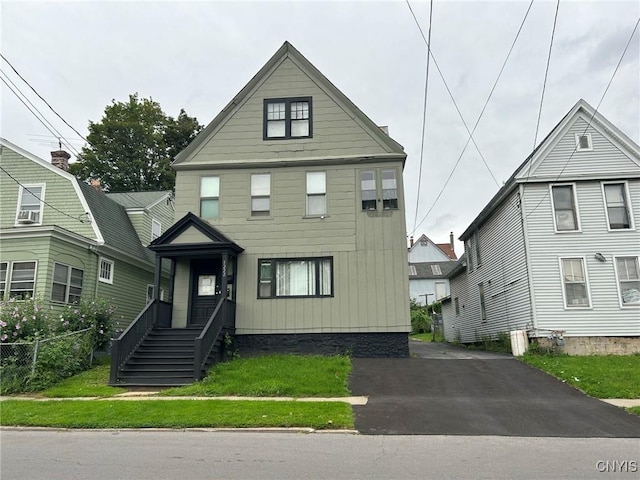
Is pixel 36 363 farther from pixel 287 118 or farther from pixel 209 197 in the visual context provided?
pixel 287 118

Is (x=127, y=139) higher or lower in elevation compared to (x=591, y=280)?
higher

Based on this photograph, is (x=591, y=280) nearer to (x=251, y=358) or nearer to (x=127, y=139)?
(x=251, y=358)

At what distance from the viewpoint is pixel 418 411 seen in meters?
9.05

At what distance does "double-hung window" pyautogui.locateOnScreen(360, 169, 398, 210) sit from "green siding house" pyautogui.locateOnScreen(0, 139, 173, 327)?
9.84 metres

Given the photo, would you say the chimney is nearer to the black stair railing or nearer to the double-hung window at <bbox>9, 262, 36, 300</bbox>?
the double-hung window at <bbox>9, 262, 36, 300</bbox>

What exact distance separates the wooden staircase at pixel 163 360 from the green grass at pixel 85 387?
557 millimetres

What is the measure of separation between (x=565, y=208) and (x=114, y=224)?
56.0 ft

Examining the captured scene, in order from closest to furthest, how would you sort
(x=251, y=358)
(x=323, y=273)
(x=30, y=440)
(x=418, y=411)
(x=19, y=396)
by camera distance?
(x=30, y=440)
(x=418, y=411)
(x=19, y=396)
(x=251, y=358)
(x=323, y=273)

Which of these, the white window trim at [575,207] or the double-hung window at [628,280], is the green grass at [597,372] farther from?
the white window trim at [575,207]

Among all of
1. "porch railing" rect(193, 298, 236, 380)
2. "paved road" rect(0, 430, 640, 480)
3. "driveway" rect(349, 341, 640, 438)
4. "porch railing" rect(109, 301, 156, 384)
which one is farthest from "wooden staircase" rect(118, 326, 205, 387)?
"driveway" rect(349, 341, 640, 438)

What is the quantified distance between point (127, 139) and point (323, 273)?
2552 centimetres

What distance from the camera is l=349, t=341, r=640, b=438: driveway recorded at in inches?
315

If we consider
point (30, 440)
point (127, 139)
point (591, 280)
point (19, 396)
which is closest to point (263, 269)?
point (19, 396)

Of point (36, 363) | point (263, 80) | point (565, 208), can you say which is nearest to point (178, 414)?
point (36, 363)
